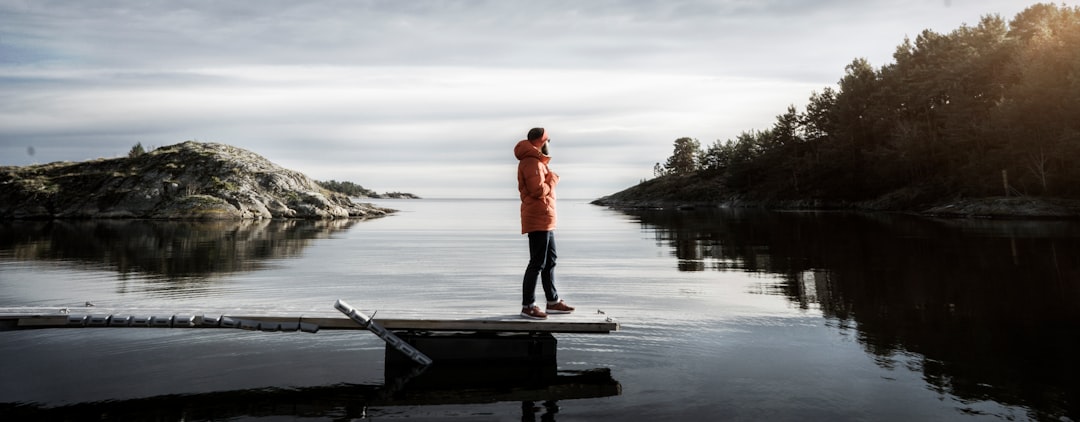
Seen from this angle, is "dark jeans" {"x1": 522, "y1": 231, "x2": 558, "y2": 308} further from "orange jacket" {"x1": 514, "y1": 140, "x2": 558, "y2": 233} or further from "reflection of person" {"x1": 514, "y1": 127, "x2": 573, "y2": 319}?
"orange jacket" {"x1": 514, "y1": 140, "x2": 558, "y2": 233}

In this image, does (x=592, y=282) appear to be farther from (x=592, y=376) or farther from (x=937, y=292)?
(x=592, y=376)

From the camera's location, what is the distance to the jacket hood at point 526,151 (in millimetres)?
8359

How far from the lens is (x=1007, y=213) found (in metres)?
48.8

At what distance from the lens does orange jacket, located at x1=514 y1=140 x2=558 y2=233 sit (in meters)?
8.27

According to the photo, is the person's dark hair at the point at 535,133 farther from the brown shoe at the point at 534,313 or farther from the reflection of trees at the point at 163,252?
the reflection of trees at the point at 163,252

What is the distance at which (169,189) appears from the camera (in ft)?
209

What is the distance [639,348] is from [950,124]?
63.5 meters

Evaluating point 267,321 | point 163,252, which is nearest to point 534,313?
point 267,321

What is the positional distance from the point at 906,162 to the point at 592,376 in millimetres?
71467

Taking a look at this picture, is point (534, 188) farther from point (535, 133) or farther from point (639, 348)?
point (639, 348)

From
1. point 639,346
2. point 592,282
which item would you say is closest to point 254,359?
point 639,346

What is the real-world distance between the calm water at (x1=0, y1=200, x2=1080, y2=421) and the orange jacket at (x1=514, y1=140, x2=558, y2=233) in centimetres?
134

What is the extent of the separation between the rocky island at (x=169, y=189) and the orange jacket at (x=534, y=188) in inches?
2357

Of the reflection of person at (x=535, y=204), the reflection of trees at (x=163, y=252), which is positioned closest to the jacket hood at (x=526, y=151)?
the reflection of person at (x=535, y=204)
